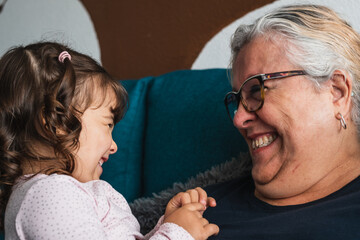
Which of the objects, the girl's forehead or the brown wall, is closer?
the girl's forehead

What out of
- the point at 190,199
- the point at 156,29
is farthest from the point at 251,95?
the point at 156,29

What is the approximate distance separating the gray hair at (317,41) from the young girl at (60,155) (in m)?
0.53

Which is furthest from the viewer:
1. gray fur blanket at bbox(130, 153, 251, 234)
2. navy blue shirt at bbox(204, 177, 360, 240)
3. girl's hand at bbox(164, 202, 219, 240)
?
gray fur blanket at bbox(130, 153, 251, 234)

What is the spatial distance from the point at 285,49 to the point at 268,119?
0.23 metres

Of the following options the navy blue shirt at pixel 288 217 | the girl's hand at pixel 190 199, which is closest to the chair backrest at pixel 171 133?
the navy blue shirt at pixel 288 217

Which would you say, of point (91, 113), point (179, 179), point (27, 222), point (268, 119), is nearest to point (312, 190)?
point (268, 119)

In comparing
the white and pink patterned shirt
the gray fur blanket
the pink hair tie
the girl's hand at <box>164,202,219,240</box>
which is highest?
the pink hair tie

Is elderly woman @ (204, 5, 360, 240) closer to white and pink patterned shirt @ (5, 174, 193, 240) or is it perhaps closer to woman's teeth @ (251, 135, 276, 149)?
woman's teeth @ (251, 135, 276, 149)

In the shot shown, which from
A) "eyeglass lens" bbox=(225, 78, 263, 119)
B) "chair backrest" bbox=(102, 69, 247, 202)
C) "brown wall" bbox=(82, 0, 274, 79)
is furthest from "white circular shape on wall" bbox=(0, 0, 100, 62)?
"eyeglass lens" bbox=(225, 78, 263, 119)

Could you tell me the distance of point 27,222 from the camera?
1.05 meters

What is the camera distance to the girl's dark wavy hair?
1208mm

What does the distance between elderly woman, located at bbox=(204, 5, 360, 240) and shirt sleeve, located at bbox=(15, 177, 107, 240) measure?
0.42 metres

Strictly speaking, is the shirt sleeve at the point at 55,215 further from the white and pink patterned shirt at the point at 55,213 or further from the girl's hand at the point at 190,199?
the girl's hand at the point at 190,199

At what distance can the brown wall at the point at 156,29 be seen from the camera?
2.05 m
